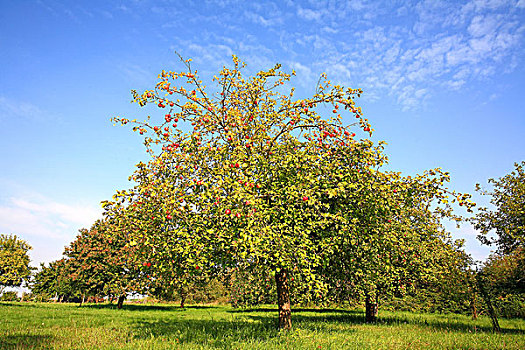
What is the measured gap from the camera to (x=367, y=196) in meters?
11.4

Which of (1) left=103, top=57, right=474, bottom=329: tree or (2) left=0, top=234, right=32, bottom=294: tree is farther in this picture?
(2) left=0, top=234, right=32, bottom=294: tree

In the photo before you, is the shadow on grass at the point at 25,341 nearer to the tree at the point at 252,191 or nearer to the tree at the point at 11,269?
the tree at the point at 252,191

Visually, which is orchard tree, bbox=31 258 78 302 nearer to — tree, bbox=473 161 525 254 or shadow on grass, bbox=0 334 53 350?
shadow on grass, bbox=0 334 53 350

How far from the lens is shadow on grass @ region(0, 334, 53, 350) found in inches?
376

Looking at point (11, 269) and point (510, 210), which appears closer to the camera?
point (510, 210)

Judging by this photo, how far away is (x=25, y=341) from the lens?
10375 mm

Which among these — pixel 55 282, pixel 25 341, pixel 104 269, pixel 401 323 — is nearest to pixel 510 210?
pixel 401 323

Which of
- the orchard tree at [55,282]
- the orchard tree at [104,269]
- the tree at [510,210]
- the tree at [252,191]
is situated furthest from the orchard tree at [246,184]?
the orchard tree at [55,282]

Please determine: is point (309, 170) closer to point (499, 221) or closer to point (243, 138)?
point (243, 138)

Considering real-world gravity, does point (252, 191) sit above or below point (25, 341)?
above

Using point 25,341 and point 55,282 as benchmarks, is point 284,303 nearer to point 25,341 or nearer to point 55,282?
point 25,341

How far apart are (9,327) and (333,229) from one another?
46.9ft

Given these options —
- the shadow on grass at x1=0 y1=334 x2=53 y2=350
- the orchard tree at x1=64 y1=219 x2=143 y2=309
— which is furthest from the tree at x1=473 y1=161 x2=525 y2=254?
the orchard tree at x1=64 y1=219 x2=143 y2=309

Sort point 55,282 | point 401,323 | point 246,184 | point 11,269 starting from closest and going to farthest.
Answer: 1. point 246,184
2. point 401,323
3. point 11,269
4. point 55,282
